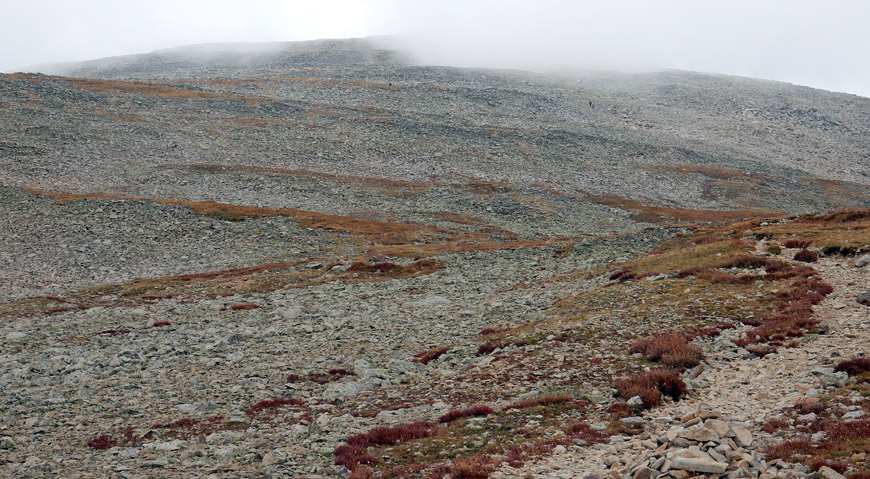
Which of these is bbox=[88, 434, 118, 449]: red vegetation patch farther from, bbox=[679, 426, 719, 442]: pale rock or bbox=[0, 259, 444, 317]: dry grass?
bbox=[0, 259, 444, 317]: dry grass

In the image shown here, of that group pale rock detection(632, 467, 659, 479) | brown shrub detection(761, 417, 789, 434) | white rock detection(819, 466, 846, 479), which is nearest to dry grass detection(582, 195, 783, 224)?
brown shrub detection(761, 417, 789, 434)

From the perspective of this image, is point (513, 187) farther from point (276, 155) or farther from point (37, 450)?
point (37, 450)

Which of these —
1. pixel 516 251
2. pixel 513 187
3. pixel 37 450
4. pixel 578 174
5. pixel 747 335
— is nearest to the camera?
pixel 37 450

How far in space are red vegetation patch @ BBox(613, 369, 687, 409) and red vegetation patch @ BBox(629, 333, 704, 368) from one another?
3.97ft

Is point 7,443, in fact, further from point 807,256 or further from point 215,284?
point 807,256

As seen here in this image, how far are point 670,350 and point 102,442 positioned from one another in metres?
17.9

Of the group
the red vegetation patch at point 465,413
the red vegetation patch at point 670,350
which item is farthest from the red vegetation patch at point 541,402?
the red vegetation patch at point 670,350

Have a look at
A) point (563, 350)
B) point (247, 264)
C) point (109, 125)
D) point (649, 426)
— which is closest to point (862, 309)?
point (563, 350)

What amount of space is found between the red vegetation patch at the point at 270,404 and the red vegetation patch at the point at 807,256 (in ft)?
94.1

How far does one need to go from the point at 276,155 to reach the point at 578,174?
53.6 metres

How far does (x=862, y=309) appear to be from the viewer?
2253cm

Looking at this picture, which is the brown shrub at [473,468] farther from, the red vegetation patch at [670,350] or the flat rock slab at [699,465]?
the red vegetation patch at [670,350]

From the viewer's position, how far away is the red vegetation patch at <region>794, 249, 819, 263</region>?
32438mm

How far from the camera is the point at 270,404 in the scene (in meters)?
19.3
